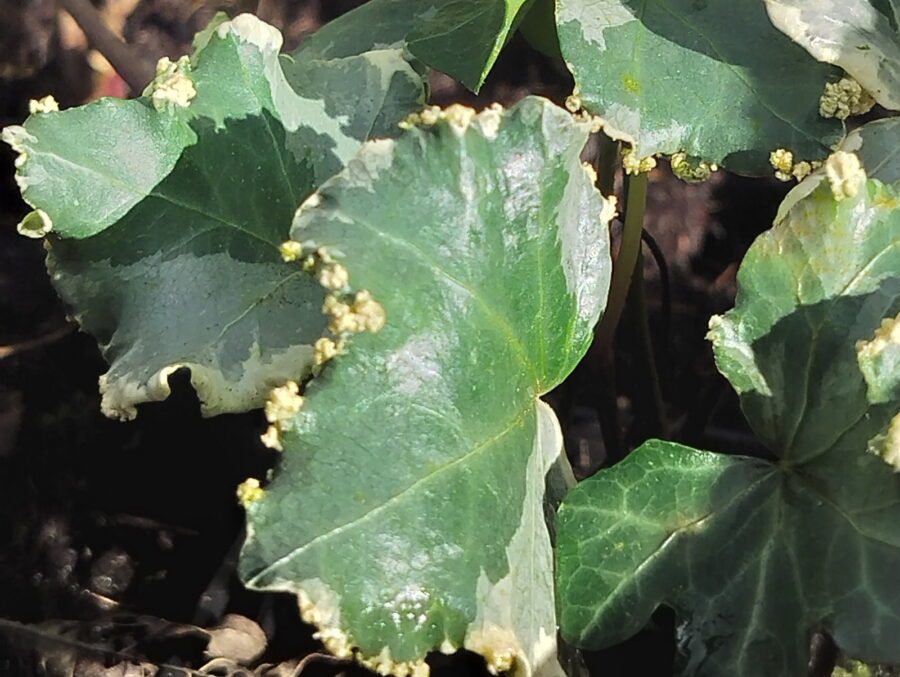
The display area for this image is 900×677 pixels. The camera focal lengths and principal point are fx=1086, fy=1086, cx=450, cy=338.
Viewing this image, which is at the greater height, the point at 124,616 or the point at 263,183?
the point at 263,183

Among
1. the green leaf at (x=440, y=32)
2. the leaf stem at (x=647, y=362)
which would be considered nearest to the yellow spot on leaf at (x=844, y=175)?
the green leaf at (x=440, y=32)

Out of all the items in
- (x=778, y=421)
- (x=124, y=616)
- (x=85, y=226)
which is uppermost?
(x=85, y=226)

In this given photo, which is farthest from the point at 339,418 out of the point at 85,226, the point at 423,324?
the point at 85,226

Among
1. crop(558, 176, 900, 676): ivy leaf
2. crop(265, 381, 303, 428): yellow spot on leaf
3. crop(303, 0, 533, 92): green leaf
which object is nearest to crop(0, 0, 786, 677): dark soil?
crop(303, 0, 533, 92): green leaf

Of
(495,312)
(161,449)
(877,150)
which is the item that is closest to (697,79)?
(877,150)

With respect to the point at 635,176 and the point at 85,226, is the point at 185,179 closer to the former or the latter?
the point at 85,226

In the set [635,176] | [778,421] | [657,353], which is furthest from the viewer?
[657,353]

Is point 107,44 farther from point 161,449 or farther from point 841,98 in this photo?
point 841,98
